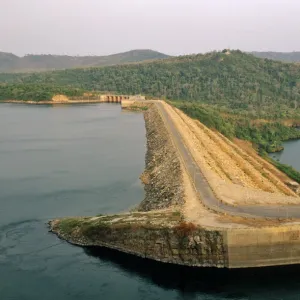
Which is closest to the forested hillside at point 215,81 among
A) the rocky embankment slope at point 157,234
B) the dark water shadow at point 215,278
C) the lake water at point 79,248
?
the lake water at point 79,248

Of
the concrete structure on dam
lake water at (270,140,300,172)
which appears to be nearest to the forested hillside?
lake water at (270,140,300,172)

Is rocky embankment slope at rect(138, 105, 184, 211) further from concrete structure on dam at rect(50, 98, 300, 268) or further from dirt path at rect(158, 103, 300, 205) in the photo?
dirt path at rect(158, 103, 300, 205)

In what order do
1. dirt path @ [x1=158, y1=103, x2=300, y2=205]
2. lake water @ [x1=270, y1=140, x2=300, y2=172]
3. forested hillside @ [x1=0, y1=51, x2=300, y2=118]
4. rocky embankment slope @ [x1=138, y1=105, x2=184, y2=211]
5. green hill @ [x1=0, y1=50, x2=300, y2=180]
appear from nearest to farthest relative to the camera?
dirt path @ [x1=158, y1=103, x2=300, y2=205]
rocky embankment slope @ [x1=138, y1=105, x2=184, y2=211]
lake water @ [x1=270, y1=140, x2=300, y2=172]
green hill @ [x1=0, y1=50, x2=300, y2=180]
forested hillside @ [x1=0, y1=51, x2=300, y2=118]

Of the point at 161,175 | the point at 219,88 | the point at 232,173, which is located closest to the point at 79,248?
the point at 161,175

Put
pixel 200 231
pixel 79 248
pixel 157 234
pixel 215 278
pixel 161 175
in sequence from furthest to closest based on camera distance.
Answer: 1. pixel 161 175
2. pixel 79 248
3. pixel 157 234
4. pixel 200 231
5. pixel 215 278

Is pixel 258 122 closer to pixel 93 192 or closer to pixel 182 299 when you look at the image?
pixel 93 192

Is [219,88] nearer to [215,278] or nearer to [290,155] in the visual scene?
[290,155]
